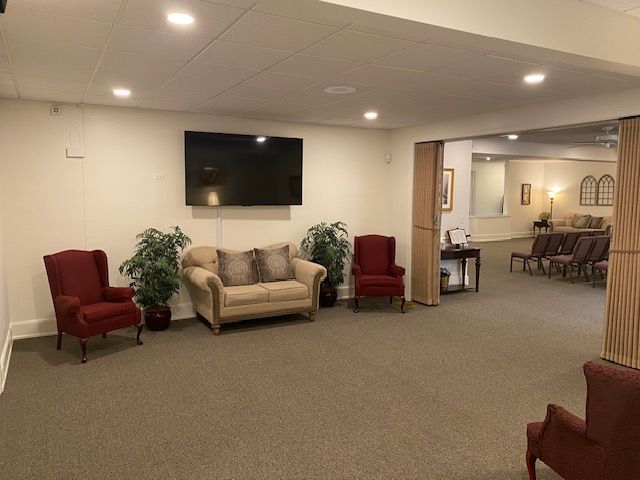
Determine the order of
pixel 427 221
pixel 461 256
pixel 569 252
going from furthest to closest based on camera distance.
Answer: pixel 569 252 → pixel 461 256 → pixel 427 221

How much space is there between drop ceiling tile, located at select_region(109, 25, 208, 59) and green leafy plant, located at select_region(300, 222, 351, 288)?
11.6 feet

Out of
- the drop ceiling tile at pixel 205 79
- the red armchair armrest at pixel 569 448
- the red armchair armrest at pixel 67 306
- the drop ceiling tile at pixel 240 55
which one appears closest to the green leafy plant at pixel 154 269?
the red armchair armrest at pixel 67 306

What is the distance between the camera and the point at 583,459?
221 cm

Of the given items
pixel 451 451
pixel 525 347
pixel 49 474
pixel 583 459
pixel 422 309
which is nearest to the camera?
pixel 583 459

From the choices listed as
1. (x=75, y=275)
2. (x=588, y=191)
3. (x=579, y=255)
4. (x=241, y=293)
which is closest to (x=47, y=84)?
(x=75, y=275)

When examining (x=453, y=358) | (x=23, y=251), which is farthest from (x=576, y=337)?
(x=23, y=251)

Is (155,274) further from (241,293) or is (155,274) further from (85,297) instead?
(241,293)

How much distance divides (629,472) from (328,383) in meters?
2.35

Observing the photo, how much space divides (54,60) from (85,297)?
7.92ft

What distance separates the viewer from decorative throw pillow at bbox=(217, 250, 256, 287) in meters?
5.79

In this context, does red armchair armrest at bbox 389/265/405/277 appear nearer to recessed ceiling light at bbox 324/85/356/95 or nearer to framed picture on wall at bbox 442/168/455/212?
framed picture on wall at bbox 442/168/455/212

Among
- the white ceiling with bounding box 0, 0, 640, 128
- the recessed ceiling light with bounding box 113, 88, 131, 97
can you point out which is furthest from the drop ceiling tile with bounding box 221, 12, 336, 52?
the recessed ceiling light with bounding box 113, 88, 131, 97

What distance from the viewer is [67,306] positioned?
445 cm

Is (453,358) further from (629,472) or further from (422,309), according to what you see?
(629,472)
